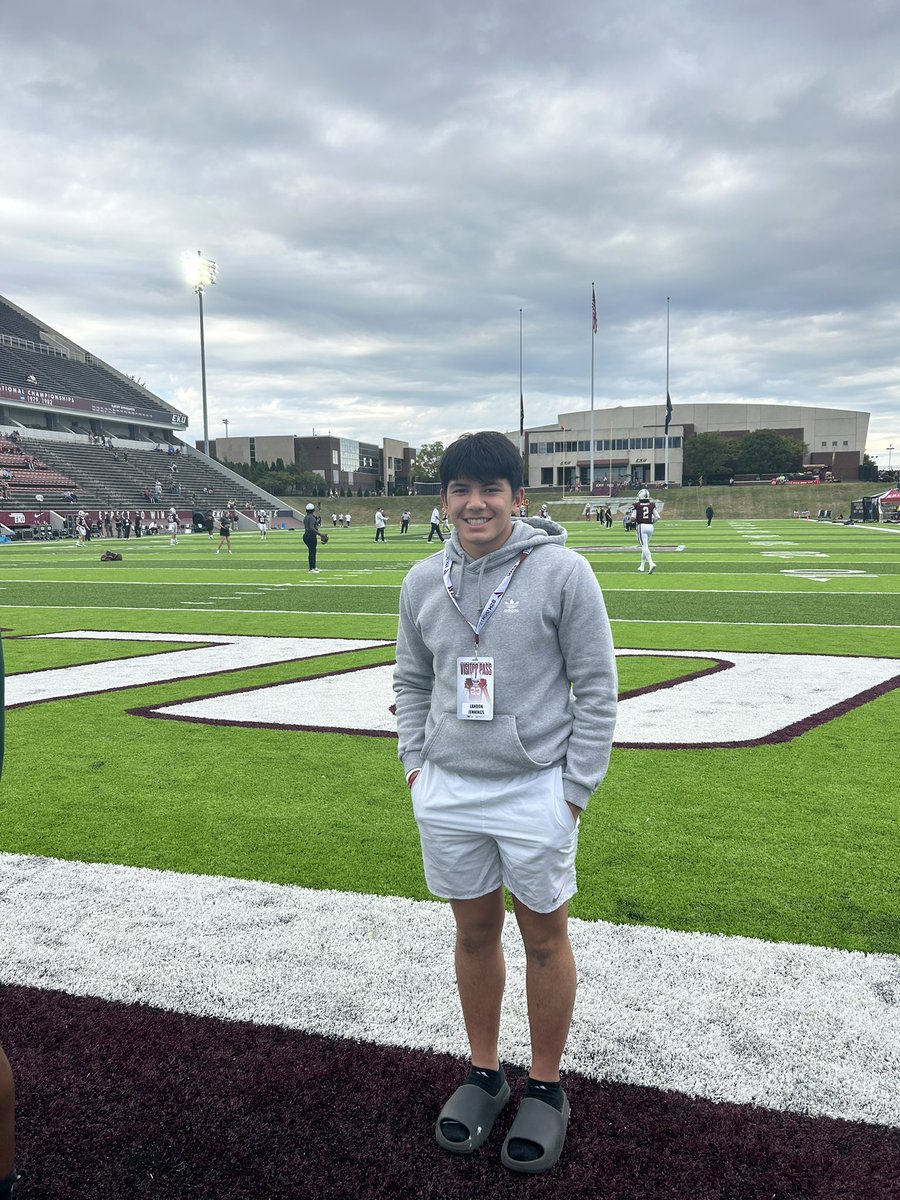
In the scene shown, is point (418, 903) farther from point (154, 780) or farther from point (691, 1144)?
point (154, 780)

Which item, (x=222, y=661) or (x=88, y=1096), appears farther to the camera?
(x=222, y=661)

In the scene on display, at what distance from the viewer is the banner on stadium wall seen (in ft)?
209

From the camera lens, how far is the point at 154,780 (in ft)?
17.1

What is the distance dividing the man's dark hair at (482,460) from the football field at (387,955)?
33cm

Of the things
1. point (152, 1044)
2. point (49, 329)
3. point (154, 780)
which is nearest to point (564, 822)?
point (152, 1044)

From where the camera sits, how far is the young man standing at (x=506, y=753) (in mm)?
2314

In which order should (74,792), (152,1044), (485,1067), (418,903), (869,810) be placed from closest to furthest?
(485,1067) → (152,1044) → (418,903) → (869,810) → (74,792)

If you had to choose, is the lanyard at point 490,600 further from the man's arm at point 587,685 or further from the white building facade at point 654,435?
the white building facade at point 654,435

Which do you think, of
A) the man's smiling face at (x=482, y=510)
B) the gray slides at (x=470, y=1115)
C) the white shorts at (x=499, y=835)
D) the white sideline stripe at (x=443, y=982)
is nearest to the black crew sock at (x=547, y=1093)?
the gray slides at (x=470, y=1115)

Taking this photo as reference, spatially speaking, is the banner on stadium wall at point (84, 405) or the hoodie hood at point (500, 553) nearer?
the hoodie hood at point (500, 553)

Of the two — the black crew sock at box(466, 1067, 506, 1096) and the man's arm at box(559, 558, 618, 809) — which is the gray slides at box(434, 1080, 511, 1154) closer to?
the black crew sock at box(466, 1067, 506, 1096)

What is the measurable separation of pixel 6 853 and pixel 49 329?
303 ft

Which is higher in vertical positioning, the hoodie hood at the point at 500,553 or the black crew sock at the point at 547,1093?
the hoodie hood at the point at 500,553

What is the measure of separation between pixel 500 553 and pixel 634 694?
522 centimetres
